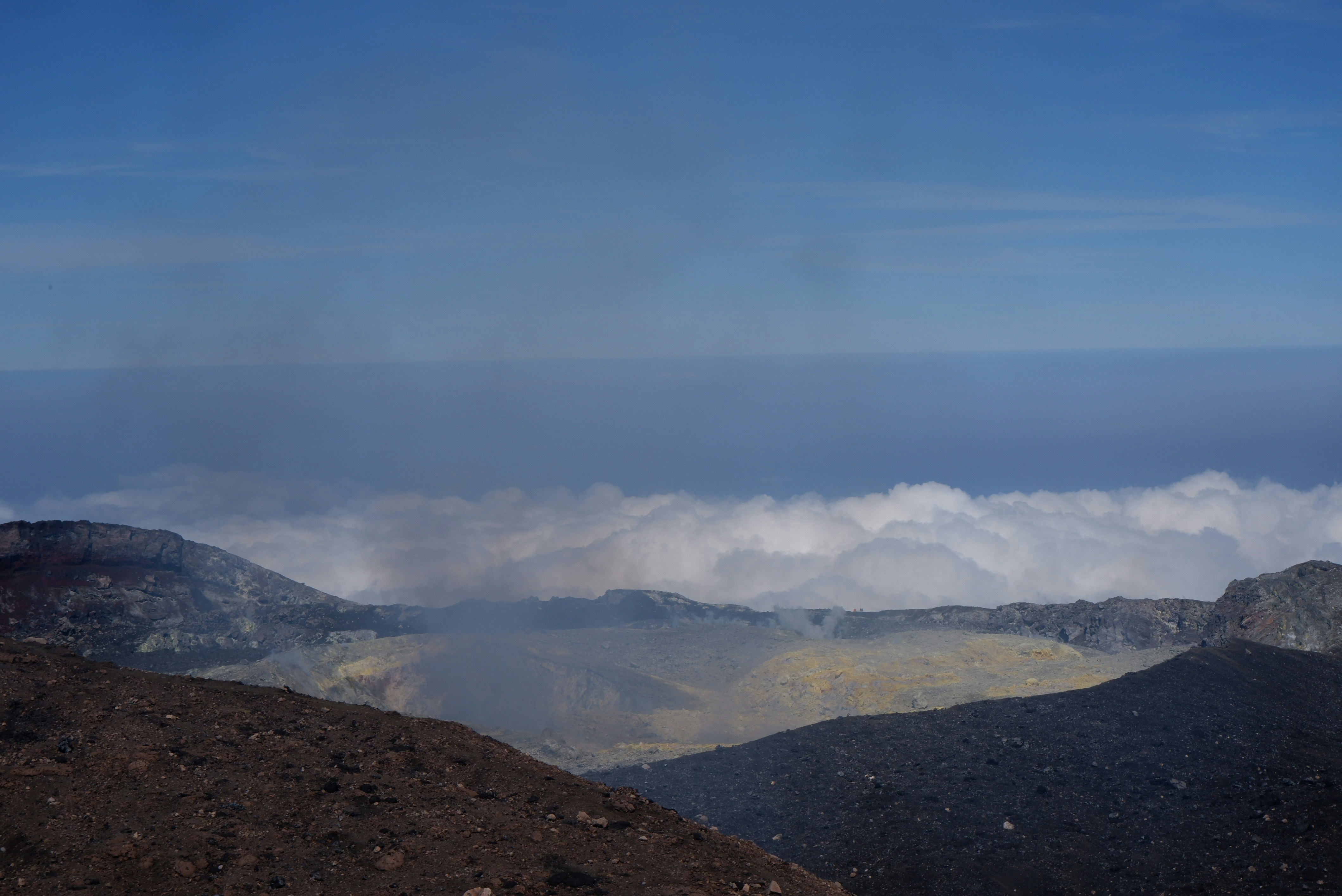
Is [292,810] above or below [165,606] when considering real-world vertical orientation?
below

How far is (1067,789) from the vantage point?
15047mm

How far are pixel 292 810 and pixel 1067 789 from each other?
13.2m

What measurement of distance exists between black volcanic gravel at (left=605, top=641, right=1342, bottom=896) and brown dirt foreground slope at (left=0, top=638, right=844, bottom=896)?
5388 millimetres

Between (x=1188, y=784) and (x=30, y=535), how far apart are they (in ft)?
124

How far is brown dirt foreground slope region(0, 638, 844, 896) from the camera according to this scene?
639 cm

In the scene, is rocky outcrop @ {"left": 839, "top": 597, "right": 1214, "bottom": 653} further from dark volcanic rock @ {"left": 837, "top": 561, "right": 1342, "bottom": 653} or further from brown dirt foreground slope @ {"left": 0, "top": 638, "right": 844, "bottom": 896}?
brown dirt foreground slope @ {"left": 0, "top": 638, "right": 844, "bottom": 896}

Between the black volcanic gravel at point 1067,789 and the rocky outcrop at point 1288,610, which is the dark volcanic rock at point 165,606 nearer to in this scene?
the black volcanic gravel at point 1067,789

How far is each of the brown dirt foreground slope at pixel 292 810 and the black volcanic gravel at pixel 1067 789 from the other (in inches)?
212

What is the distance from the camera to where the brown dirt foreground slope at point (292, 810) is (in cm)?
639

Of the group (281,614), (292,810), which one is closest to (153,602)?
(281,614)

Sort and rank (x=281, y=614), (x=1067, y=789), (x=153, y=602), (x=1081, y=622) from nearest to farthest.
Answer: (x=1067, y=789) < (x=153, y=602) < (x=281, y=614) < (x=1081, y=622)

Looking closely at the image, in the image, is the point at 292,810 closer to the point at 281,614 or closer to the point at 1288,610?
the point at 281,614

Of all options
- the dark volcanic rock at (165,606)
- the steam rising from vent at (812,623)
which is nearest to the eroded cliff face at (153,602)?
the dark volcanic rock at (165,606)

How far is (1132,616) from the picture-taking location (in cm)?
3950
